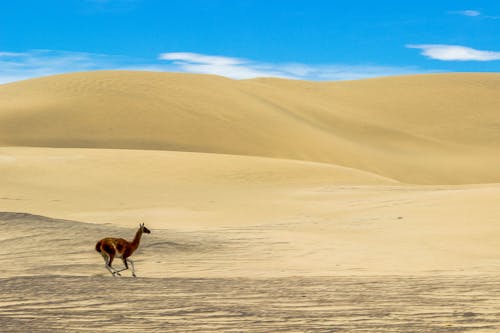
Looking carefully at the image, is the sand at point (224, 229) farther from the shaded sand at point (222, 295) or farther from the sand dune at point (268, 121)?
the sand dune at point (268, 121)

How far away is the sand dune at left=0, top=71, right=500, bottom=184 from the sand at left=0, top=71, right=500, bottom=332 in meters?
0.26

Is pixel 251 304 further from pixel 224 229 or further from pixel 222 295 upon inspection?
pixel 224 229

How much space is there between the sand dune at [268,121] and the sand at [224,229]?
260 millimetres

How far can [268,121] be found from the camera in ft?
190

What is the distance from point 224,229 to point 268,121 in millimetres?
42493

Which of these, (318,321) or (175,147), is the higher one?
(175,147)

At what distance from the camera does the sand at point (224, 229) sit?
7.44 m

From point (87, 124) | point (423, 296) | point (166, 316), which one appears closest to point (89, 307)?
point (166, 316)

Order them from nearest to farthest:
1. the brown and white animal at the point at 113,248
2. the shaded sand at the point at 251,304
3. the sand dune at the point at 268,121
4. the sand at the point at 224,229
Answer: the shaded sand at the point at 251,304
the sand at the point at 224,229
the brown and white animal at the point at 113,248
the sand dune at the point at 268,121

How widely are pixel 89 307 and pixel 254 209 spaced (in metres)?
12.9

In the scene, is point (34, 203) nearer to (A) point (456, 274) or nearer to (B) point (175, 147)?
A: (A) point (456, 274)

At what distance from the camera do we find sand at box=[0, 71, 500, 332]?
24.4ft

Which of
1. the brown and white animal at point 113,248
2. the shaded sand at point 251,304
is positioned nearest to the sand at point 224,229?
the shaded sand at point 251,304

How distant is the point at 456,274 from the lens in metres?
9.68
